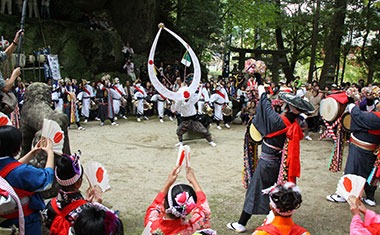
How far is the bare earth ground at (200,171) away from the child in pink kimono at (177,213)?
2.17 m

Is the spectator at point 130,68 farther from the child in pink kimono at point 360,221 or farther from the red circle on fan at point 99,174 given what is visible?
the child in pink kimono at point 360,221

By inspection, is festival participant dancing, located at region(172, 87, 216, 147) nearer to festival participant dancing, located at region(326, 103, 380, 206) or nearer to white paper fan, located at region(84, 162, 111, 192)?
festival participant dancing, located at region(326, 103, 380, 206)

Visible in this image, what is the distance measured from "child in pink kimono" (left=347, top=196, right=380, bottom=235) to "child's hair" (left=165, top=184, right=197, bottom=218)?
117cm

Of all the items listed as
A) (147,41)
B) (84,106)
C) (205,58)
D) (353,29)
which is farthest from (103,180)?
(205,58)

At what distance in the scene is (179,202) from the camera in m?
2.57

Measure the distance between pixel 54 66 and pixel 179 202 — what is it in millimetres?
14138

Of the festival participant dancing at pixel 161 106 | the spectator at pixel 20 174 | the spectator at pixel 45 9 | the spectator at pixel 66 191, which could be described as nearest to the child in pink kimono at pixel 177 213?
the spectator at pixel 66 191

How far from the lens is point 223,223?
512 centimetres

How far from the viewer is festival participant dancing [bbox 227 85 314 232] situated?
14.7 feet

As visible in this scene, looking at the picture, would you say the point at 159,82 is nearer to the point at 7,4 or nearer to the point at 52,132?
the point at 52,132

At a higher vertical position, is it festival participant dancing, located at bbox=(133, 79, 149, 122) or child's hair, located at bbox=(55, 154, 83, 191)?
child's hair, located at bbox=(55, 154, 83, 191)

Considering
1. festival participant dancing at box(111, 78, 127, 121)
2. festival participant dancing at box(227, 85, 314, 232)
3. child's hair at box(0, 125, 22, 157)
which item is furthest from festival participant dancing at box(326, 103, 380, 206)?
Result: festival participant dancing at box(111, 78, 127, 121)

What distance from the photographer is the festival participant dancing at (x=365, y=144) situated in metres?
5.48

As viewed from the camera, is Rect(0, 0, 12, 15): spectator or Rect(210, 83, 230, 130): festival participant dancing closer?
Rect(210, 83, 230, 130): festival participant dancing
